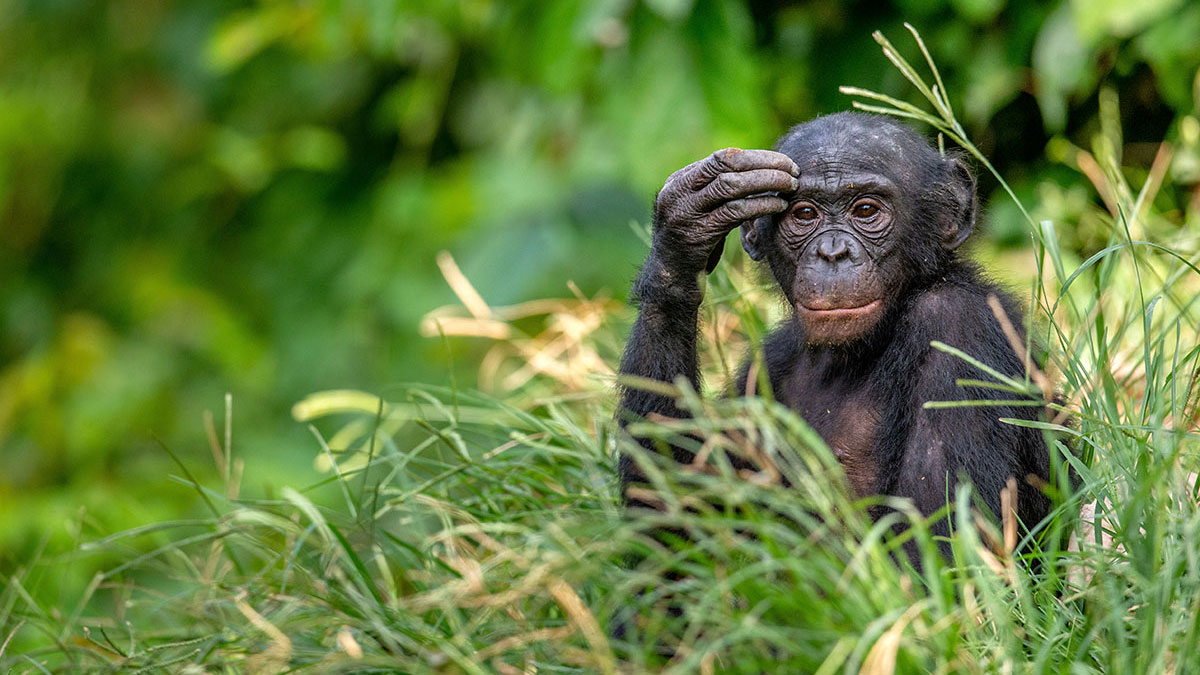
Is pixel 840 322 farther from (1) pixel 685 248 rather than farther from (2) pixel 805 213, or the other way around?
(1) pixel 685 248

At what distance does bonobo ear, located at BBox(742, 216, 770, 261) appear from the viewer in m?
3.51

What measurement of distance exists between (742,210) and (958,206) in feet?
2.18

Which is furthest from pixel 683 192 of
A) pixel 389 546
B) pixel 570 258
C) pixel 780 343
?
pixel 570 258

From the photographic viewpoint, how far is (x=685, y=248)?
320 cm

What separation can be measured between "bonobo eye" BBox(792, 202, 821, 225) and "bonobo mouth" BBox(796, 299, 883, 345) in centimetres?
24

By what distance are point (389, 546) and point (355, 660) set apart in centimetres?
108

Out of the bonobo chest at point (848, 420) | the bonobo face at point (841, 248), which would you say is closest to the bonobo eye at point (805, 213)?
the bonobo face at point (841, 248)

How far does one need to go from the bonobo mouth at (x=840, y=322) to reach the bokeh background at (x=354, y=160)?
33.0 inches

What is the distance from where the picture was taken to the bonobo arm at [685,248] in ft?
10.2

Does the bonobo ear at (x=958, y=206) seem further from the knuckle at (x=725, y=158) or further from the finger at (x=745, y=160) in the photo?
the knuckle at (x=725, y=158)

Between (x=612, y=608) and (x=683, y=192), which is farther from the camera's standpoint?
(x=683, y=192)

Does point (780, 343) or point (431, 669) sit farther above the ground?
point (780, 343)

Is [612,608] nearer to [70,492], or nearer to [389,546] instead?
[389,546]

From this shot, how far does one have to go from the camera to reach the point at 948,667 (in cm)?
206
